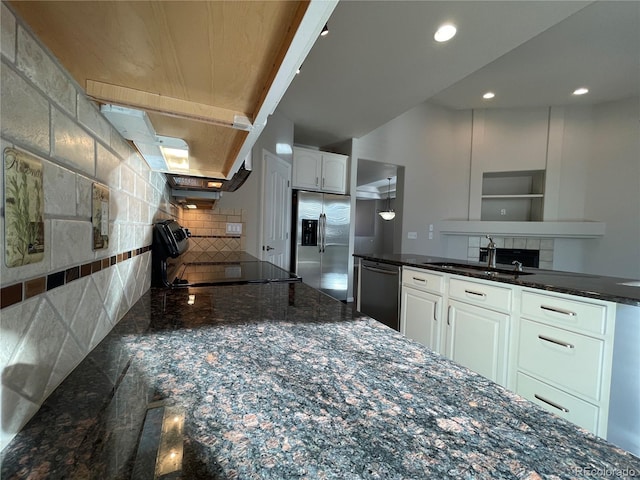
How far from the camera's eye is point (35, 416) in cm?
36

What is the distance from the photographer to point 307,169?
4125mm

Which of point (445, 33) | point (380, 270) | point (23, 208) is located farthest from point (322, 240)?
point (23, 208)

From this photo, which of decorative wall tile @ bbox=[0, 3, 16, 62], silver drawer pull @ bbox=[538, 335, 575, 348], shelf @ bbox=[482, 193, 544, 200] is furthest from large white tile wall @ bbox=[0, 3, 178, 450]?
shelf @ bbox=[482, 193, 544, 200]

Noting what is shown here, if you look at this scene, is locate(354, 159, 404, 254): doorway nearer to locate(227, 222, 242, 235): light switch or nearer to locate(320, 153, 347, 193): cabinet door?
locate(320, 153, 347, 193): cabinet door

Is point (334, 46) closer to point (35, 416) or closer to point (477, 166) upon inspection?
point (35, 416)

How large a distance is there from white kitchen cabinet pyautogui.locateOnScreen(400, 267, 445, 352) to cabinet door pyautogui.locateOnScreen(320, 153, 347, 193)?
7.27 feet

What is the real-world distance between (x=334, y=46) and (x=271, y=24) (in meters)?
2.11

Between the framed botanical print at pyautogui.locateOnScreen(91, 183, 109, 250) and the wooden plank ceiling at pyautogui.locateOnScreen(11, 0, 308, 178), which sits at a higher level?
the wooden plank ceiling at pyautogui.locateOnScreen(11, 0, 308, 178)

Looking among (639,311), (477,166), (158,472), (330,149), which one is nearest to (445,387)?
(158,472)

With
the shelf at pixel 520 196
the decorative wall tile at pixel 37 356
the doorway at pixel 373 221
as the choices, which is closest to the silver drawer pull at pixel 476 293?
the decorative wall tile at pixel 37 356

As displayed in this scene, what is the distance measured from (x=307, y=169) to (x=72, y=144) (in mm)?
3775

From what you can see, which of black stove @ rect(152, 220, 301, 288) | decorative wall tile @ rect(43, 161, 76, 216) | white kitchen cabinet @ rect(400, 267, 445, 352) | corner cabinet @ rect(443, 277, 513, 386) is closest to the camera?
decorative wall tile @ rect(43, 161, 76, 216)

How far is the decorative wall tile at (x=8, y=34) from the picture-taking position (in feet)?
1.05

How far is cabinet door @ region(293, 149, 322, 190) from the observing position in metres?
4.08
